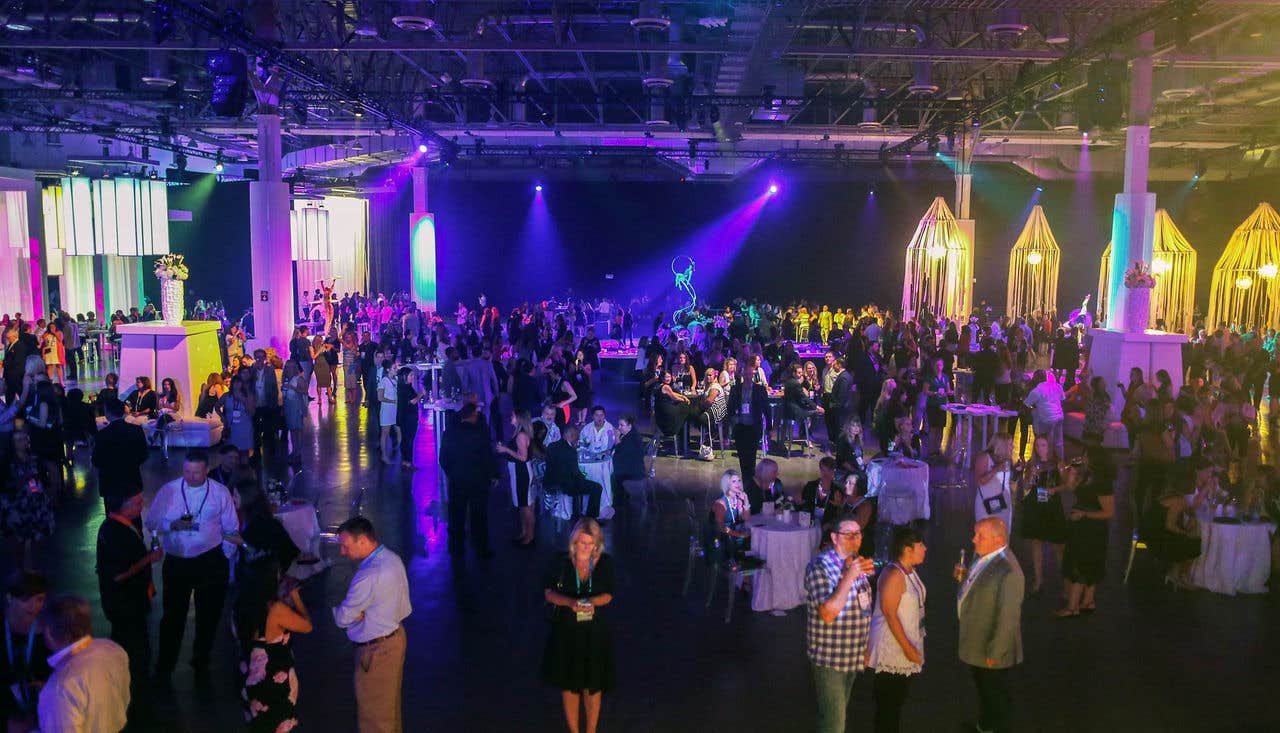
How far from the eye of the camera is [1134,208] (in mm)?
13406

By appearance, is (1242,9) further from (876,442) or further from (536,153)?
(536,153)

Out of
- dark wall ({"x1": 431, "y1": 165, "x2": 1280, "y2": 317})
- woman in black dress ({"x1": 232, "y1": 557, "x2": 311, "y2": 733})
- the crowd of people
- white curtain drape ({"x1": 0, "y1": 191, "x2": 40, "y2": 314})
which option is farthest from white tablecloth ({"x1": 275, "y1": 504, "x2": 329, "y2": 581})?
dark wall ({"x1": 431, "y1": 165, "x2": 1280, "y2": 317})

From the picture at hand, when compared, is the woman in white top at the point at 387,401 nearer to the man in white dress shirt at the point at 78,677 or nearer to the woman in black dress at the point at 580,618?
the woman in black dress at the point at 580,618

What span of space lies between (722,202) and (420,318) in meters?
11.0

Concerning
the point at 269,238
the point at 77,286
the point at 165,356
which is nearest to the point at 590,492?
the point at 165,356

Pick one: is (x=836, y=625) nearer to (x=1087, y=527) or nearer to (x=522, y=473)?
(x=1087, y=527)

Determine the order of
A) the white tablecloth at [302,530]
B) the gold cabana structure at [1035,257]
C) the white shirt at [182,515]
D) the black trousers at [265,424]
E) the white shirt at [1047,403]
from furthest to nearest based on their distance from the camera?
the gold cabana structure at [1035,257], the black trousers at [265,424], the white shirt at [1047,403], the white tablecloth at [302,530], the white shirt at [182,515]

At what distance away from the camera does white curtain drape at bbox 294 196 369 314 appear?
2777cm

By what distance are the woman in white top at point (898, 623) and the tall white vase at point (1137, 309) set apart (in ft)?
34.7

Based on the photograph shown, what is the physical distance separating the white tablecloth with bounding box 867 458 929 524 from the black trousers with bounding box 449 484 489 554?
10.3 feet

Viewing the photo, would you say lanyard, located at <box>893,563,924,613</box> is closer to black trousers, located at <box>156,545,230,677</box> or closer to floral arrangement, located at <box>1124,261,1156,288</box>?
black trousers, located at <box>156,545,230,677</box>

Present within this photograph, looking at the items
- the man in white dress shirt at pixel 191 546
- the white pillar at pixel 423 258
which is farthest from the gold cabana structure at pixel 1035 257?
the man in white dress shirt at pixel 191 546

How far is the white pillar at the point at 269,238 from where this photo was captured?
15633 millimetres

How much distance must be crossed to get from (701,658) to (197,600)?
2.79 metres
